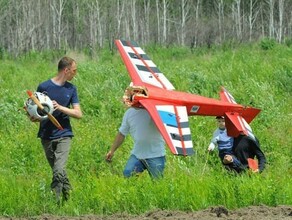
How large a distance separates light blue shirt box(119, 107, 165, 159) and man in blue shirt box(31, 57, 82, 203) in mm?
664

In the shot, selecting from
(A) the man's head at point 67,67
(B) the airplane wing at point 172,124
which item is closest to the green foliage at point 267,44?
(B) the airplane wing at point 172,124

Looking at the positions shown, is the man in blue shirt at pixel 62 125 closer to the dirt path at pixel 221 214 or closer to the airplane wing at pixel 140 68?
the dirt path at pixel 221 214

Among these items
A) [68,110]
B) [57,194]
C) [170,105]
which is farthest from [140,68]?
[57,194]

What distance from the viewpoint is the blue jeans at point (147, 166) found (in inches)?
311

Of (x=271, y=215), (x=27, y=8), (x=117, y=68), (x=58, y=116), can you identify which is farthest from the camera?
(x=27, y=8)

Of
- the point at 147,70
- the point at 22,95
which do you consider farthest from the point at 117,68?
the point at 147,70

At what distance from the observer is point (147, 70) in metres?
8.94

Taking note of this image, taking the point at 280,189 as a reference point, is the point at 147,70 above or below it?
above

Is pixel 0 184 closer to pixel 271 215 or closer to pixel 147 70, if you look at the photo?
pixel 147 70

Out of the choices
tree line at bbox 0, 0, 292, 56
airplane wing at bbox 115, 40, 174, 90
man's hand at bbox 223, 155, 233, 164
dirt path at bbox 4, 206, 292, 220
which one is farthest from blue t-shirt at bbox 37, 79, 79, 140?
tree line at bbox 0, 0, 292, 56

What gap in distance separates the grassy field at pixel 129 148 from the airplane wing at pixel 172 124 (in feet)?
1.51

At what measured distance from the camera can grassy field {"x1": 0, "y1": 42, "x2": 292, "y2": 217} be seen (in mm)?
7211

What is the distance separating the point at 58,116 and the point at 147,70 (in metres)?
1.67

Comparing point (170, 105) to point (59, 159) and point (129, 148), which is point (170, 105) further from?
point (129, 148)
